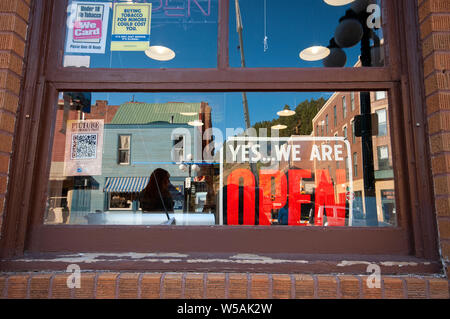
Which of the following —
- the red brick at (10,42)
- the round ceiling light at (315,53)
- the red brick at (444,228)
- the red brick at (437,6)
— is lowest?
the red brick at (444,228)

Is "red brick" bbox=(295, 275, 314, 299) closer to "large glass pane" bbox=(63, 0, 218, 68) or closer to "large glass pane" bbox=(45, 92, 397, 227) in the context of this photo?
"large glass pane" bbox=(45, 92, 397, 227)

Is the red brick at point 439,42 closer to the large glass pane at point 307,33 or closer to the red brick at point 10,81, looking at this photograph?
the large glass pane at point 307,33

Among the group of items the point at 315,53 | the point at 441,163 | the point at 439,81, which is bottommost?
the point at 441,163

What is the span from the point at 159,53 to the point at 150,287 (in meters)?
1.62

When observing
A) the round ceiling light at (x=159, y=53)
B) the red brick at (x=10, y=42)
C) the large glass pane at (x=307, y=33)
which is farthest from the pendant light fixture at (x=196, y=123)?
the red brick at (x=10, y=42)

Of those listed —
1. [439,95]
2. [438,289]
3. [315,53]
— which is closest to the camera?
[438,289]

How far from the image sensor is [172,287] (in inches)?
50.8

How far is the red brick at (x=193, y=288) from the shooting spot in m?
1.29

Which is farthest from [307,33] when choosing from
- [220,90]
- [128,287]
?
[128,287]

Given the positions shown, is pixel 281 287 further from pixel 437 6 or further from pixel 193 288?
pixel 437 6

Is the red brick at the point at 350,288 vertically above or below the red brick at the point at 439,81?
below

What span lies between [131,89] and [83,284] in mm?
980

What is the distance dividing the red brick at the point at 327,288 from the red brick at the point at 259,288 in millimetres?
219

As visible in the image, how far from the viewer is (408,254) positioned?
1.43 meters
